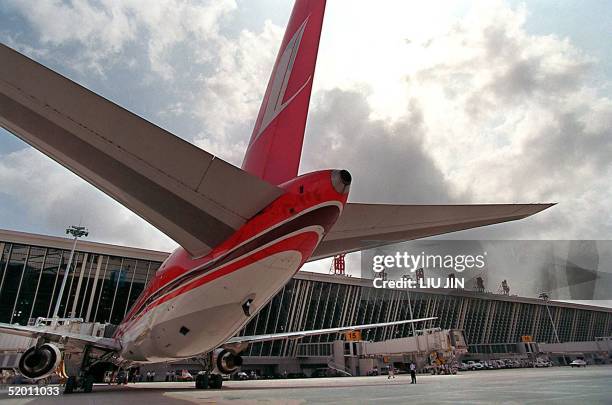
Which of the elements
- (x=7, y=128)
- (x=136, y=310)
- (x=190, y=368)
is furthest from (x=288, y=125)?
(x=190, y=368)

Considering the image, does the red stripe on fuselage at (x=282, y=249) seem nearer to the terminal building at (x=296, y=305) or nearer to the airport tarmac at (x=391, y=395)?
the airport tarmac at (x=391, y=395)

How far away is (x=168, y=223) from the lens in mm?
6258

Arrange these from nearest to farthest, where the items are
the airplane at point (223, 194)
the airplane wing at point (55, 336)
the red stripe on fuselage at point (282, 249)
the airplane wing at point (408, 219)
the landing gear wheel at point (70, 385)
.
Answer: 1. the airplane at point (223, 194)
2. the airplane wing at point (408, 219)
3. the red stripe on fuselage at point (282, 249)
4. the airplane wing at point (55, 336)
5. the landing gear wheel at point (70, 385)

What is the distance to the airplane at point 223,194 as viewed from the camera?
4.42 m

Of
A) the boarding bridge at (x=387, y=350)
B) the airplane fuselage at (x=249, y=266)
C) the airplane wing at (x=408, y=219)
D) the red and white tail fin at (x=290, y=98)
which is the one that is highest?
the red and white tail fin at (x=290, y=98)

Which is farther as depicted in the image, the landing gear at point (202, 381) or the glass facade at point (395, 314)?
the glass facade at point (395, 314)

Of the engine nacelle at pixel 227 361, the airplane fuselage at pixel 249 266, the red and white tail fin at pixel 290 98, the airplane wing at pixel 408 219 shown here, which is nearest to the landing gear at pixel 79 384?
the engine nacelle at pixel 227 361

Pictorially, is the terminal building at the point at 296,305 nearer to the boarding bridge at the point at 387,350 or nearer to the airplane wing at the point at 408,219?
the boarding bridge at the point at 387,350

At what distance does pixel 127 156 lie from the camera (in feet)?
16.2

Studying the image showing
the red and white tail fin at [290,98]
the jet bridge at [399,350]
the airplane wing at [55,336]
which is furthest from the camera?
the jet bridge at [399,350]

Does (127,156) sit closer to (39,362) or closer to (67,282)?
(39,362)

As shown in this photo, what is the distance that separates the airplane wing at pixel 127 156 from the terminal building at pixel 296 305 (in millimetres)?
36953

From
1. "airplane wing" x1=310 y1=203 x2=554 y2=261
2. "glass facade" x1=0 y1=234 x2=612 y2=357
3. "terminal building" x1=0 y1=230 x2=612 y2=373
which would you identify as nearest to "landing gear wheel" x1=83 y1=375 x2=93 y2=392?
"glass facade" x1=0 y1=234 x2=612 y2=357

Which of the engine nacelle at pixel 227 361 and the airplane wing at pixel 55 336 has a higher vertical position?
the airplane wing at pixel 55 336
